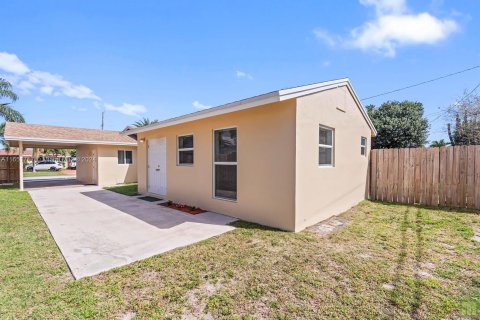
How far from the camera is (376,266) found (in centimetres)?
348

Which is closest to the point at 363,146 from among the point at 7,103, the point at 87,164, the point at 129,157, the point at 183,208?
the point at 183,208

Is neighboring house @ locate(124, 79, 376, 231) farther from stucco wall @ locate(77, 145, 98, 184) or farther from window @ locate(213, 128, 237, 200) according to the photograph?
stucco wall @ locate(77, 145, 98, 184)

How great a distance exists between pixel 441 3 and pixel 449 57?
389cm

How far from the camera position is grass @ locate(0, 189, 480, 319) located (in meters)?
2.49

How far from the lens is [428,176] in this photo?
7914 mm

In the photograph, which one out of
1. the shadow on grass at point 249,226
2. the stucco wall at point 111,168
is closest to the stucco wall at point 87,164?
the stucco wall at point 111,168

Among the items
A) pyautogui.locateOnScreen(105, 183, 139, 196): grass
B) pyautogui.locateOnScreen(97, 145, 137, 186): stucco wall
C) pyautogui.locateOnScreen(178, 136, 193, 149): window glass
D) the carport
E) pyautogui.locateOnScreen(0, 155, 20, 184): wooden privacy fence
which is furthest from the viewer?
pyautogui.locateOnScreen(0, 155, 20, 184): wooden privacy fence

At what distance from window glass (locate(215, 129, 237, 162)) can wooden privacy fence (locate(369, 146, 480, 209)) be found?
20.9ft

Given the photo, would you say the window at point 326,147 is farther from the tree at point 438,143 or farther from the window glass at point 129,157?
the tree at point 438,143

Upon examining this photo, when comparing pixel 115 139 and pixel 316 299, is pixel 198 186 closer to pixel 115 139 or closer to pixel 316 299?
pixel 316 299

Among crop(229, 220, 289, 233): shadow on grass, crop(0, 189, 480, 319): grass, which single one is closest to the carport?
crop(0, 189, 480, 319): grass

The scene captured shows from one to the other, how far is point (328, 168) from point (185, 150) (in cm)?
464

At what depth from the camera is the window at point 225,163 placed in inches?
244

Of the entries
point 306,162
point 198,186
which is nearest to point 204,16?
point 198,186
